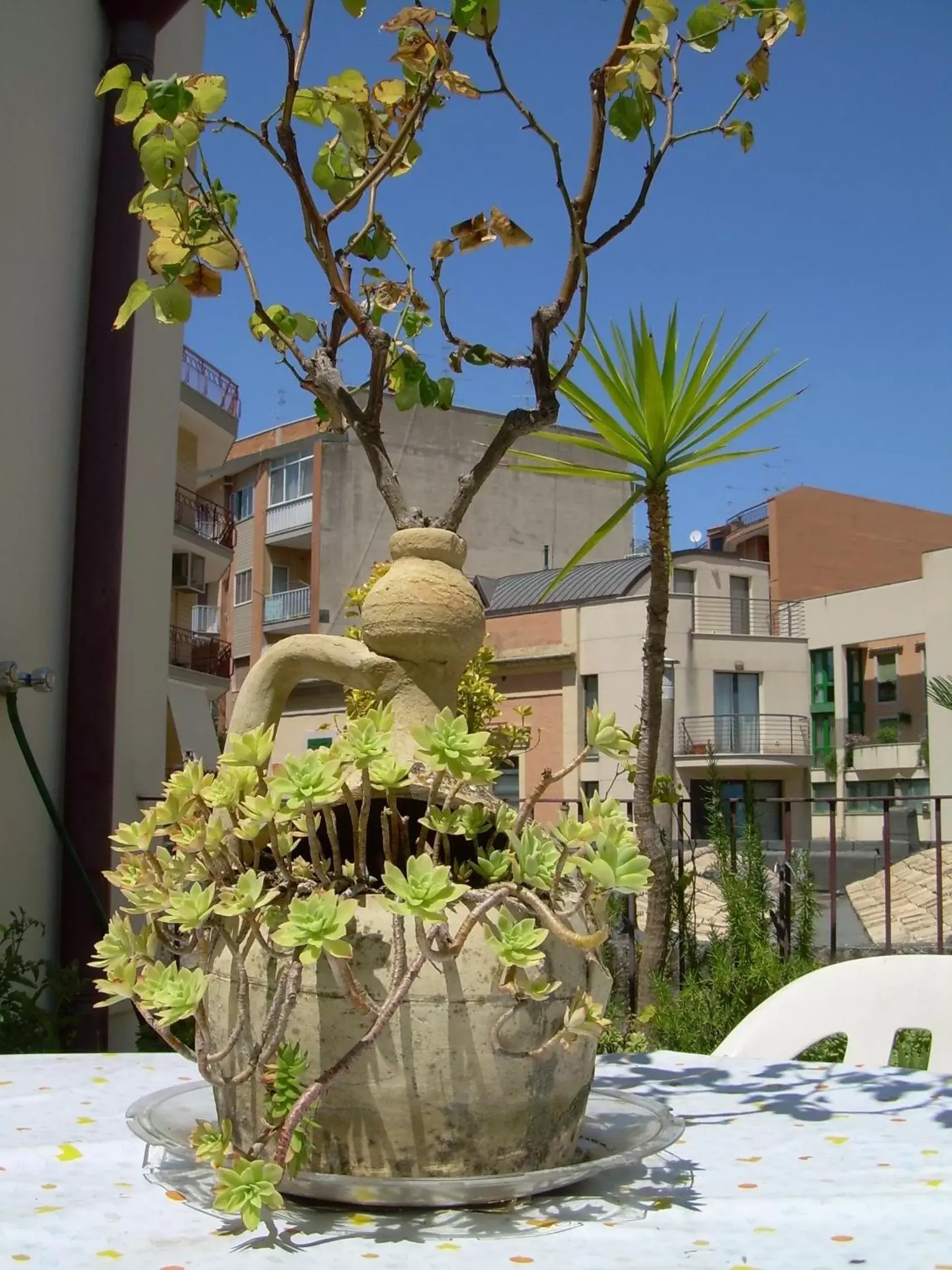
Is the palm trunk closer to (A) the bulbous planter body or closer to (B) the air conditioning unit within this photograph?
(A) the bulbous planter body

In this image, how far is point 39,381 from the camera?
4.63 m

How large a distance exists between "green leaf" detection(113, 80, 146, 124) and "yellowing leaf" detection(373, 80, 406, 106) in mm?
418

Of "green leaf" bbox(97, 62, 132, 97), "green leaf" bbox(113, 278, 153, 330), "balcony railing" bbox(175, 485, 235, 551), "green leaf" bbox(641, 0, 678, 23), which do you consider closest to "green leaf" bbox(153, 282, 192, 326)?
"green leaf" bbox(113, 278, 153, 330)

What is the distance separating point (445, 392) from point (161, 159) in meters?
0.62

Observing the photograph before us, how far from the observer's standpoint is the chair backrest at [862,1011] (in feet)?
7.66

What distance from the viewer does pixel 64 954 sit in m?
4.63

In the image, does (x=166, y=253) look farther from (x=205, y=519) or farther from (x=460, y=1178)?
(x=205, y=519)

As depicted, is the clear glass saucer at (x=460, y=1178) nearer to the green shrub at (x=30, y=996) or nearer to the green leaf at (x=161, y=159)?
the green leaf at (x=161, y=159)

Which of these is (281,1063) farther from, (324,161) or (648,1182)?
(324,161)

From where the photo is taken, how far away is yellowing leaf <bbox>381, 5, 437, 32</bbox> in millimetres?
1891

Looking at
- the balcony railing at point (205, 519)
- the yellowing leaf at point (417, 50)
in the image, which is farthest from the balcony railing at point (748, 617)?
the yellowing leaf at point (417, 50)

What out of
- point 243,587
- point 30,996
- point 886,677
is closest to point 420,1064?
point 30,996

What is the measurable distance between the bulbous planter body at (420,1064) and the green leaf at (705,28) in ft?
4.65

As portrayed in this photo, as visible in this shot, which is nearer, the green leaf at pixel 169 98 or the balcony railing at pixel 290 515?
the green leaf at pixel 169 98
